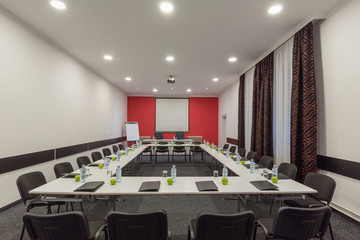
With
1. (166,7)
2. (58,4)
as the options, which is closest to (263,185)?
(166,7)

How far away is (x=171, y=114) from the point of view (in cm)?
1012

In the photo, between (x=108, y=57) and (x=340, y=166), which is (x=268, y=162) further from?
(x=108, y=57)

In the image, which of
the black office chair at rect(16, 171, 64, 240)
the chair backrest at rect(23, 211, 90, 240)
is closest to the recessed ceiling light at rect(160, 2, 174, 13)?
the chair backrest at rect(23, 211, 90, 240)

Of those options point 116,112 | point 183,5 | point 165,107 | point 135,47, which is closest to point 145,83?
point 116,112

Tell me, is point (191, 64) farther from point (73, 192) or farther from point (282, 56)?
point (73, 192)

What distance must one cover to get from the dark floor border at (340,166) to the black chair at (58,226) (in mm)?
3480

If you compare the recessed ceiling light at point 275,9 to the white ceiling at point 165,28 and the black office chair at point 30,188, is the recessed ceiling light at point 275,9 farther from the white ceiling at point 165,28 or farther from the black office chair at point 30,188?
the black office chair at point 30,188

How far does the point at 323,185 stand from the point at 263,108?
267cm

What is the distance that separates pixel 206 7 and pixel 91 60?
12.4 ft

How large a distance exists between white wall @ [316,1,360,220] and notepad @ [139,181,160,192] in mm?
2880

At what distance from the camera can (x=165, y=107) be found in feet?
33.2

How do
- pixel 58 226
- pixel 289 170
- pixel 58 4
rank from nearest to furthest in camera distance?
pixel 58 226 → pixel 58 4 → pixel 289 170

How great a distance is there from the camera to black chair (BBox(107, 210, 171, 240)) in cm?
141

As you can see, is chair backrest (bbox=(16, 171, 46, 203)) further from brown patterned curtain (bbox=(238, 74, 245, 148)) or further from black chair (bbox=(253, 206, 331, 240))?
brown patterned curtain (bbox=(238, 74, 245, 148))
